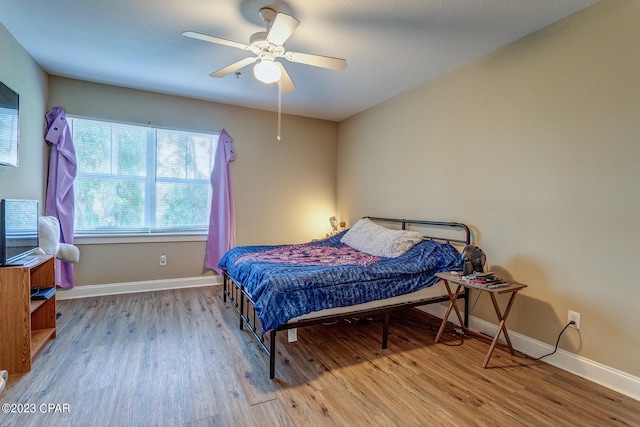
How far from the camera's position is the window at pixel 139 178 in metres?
3.55

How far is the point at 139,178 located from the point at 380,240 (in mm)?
3066

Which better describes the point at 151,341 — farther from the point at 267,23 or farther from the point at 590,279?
the point at 590,279

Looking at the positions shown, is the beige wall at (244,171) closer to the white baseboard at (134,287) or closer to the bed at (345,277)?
the white baseboard at (134,287)

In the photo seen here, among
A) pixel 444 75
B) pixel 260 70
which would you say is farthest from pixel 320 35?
pixel 444 75

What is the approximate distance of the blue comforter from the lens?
202 cm

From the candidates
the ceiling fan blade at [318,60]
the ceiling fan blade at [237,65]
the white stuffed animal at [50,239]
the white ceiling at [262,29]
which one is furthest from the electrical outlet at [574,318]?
the white stuffed animal at [50,239]

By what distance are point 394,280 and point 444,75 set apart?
218cm

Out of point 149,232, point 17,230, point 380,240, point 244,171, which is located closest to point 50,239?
point 17,230

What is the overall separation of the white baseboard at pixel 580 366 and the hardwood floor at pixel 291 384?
6cm

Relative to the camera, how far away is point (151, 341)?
2.47 m

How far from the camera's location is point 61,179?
3.30 metres

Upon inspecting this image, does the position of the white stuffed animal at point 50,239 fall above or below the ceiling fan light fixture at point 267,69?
below

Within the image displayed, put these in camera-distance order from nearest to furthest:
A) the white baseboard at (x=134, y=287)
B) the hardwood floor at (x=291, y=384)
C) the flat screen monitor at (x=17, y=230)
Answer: the hardwood floor at (x=291, y=384)
the flat screen monitor at (x=17, y=230)
the white baseboard at (x=134, y=287)

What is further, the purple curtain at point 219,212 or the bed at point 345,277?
the purple curtain at point 219,212
